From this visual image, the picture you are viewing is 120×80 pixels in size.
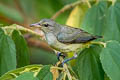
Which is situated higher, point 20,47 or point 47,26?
point 47,26

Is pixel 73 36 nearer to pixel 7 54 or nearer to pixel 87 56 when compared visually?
pixel 87 56

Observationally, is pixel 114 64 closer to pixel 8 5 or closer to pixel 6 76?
pixel 6 76

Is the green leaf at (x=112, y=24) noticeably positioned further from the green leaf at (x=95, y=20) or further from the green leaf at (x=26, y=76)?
the green leaf at (x=26, y=76)

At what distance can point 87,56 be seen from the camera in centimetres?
308

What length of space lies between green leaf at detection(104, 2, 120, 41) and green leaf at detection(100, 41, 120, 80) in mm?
459

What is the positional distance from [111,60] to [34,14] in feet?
12.1

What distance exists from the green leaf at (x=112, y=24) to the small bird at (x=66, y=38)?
0.54ft

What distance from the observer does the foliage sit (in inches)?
110

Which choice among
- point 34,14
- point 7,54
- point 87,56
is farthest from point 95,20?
point 34,14

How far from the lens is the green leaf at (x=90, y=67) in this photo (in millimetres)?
2949

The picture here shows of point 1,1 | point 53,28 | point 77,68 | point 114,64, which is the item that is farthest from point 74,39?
point 1,1

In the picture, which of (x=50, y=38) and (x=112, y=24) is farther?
(x=50, y=38)

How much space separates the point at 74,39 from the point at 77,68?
0.61 meters

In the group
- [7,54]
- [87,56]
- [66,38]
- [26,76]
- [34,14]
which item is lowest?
[26,76]
